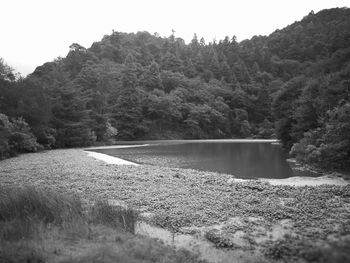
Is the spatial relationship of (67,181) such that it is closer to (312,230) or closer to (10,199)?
(10,199)

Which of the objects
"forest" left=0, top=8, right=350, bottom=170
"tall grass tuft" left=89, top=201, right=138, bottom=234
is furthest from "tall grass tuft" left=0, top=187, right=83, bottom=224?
"forest" left=0, top=8, right=350, bottom=170

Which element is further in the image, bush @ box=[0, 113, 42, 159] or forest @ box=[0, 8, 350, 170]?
bush @ box=[0, 113, 42, 159]

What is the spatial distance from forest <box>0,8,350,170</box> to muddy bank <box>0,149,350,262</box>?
8.62m

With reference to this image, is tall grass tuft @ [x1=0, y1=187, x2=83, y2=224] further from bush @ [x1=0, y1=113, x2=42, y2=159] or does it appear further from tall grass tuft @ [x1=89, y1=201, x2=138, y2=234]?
bush @ [x1=0, y1=113, x2=42, y2=159]

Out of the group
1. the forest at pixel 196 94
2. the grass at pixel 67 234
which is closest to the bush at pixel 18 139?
the forest at pixel 196 94

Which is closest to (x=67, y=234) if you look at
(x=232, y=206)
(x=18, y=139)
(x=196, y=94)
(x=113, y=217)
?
(x=113, y=217)

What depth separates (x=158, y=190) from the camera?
1391cm

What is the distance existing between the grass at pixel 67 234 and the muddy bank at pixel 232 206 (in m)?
1.66

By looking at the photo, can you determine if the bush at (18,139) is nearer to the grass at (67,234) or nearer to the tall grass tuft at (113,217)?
A: the grass at (67,234)

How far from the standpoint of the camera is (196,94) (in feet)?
254

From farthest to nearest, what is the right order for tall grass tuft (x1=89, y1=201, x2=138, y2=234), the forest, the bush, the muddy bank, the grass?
the bush → the forest → tall grass tuft (x1=89, y1=201, x2=138, y2=234) → the muddy bank → the grass

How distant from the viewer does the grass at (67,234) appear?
5918 mm

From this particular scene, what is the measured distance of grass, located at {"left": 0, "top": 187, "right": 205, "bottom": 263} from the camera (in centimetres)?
592

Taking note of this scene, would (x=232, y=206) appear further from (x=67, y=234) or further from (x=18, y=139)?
(x=18, y=139)
